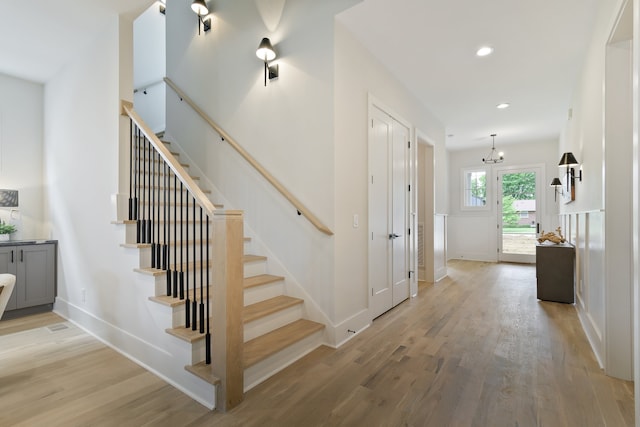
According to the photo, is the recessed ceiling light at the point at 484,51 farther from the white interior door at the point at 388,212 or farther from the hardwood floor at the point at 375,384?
the hardwood floor at the point at 375,384

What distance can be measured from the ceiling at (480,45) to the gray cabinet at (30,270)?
→ 4.18m

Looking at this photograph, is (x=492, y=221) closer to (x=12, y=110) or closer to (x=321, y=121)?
(x=321, y=121)

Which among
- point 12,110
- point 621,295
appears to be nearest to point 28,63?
point 12,110

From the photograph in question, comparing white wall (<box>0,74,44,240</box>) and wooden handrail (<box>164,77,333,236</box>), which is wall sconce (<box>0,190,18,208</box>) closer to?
white wall (<box>0,74,44,240</box>)

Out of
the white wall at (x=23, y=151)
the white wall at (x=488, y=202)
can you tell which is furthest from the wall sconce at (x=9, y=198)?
the white wall at (x=488, y=202)

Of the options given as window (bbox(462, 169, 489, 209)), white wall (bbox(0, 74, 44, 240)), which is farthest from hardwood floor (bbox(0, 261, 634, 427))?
window (bbox(462, 169, 489, 209))

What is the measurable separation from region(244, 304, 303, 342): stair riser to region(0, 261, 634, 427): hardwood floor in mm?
370

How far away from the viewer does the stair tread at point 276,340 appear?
2154 millimetres

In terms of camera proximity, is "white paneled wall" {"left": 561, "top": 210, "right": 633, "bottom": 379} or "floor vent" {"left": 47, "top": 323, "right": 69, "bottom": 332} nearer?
"white paneled wall" {"left": 561, "top": 210, "right": 633, "bottom": 379}

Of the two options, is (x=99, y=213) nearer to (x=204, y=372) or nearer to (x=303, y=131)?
(x=204, y=372)

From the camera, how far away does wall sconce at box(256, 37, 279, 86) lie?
295 cm

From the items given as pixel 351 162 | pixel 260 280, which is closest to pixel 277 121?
pixel 351 162

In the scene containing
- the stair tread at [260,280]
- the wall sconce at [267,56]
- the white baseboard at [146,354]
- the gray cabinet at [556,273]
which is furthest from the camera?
the gray cabinet at [556,273]

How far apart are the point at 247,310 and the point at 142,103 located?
5146 millimetres
